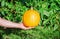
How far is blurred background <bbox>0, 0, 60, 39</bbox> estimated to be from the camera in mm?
4107

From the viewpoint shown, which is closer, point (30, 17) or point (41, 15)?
point (30, 17)

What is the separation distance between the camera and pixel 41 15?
3939 mm

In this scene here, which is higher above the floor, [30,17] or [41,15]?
[30,17]

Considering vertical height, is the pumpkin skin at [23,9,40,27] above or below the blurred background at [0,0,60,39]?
above

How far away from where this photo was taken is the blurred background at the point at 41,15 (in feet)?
13.5

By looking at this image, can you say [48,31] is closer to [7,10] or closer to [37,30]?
[37,30]

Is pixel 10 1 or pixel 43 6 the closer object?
pixel 43 6

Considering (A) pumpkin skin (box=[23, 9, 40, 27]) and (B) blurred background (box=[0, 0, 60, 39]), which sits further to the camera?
(B) blurred background (box=[0, 0, 60, 39])

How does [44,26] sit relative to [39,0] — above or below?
below

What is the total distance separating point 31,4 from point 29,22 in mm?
2055

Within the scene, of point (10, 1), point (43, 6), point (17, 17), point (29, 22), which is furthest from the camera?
point (10, 1)

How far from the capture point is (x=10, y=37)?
4309mm

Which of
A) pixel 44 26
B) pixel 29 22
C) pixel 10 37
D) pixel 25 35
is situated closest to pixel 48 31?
pixel 44 26

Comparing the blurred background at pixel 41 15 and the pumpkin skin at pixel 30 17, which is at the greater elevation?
the pumpkin skin at pixel 30 17
